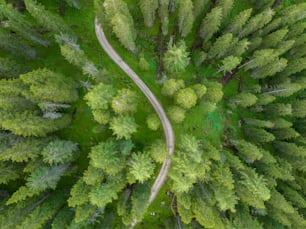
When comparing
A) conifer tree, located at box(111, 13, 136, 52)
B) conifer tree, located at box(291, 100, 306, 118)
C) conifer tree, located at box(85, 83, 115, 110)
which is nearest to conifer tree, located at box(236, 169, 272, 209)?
conifer tree, located at box(291, 100, 306, 118)

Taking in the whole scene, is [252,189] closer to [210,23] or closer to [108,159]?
[108,159]

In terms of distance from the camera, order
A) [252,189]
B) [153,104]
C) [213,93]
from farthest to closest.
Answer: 1. [153,104]
2. [213,93]
3. [252,189]

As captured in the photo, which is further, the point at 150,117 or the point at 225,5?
the point at 225,5

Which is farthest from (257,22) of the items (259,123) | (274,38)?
(259,123)

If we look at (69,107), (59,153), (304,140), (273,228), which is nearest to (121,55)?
(69,107)

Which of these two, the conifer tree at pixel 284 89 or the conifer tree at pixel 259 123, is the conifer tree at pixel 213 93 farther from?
the conifer tree at pixel 284 89

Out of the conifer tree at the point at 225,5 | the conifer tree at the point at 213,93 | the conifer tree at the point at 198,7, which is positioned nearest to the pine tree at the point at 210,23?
the conifer tree at the point at 225,5
